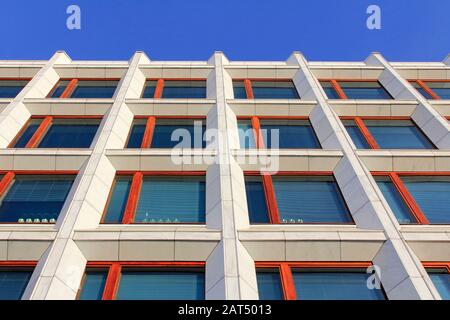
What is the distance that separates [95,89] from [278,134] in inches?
376

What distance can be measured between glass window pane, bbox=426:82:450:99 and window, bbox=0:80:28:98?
791 inches

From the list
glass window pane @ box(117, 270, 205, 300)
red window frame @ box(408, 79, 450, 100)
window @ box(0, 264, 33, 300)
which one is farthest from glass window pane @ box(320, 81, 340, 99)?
window @ box(0, 264, 33, 300)

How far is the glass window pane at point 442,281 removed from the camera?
11562mm

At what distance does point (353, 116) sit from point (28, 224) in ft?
43.7

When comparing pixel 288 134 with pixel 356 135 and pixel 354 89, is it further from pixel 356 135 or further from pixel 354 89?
pixel 354 89

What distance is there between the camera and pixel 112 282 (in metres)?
11.8

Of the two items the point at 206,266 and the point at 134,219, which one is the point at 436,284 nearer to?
the point at 206,266

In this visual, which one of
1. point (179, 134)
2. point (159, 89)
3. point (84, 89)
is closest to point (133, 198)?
point (179, 134)

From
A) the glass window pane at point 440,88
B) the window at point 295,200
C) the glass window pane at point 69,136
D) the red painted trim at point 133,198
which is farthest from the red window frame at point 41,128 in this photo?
the glass window pane at point 440,88

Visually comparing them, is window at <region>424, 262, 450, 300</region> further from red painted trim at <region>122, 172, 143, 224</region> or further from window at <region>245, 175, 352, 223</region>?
red painted trim at <region>122, 172, 143, 224</region>

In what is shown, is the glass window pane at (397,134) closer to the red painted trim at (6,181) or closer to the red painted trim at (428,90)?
the red painted trim at (428,90)

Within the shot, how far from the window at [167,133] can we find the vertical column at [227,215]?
0.67m
